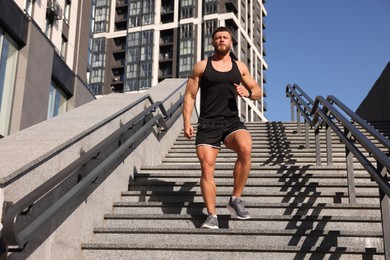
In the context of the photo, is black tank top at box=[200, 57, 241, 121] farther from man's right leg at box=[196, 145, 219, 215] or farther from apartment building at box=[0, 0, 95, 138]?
apartment building at box=[0, 0, 95, 138]

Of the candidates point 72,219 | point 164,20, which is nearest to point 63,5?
point 72,219

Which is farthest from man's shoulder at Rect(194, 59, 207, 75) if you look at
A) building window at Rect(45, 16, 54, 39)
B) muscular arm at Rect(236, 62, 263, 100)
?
building window at Rect(45, 16, 54, 39)

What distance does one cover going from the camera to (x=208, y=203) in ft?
14.6

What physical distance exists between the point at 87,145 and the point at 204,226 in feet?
4.00

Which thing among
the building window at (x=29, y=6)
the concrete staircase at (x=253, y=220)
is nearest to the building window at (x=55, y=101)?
the building window at (x=29, y=6)

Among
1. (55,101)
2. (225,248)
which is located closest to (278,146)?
(225,248)

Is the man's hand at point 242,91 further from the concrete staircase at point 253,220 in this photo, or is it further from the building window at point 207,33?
the building window at point 207,33

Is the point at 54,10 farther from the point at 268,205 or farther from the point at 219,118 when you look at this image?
the point at 268,205

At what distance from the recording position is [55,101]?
21.9 metres

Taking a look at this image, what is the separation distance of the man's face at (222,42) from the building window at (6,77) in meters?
13.3

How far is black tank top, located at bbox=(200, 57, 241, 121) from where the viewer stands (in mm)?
4691

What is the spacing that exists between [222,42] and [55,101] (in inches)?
724

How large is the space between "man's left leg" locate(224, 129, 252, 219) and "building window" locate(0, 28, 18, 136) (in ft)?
44.1

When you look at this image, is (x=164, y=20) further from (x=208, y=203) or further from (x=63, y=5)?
(x=208, y=203)
